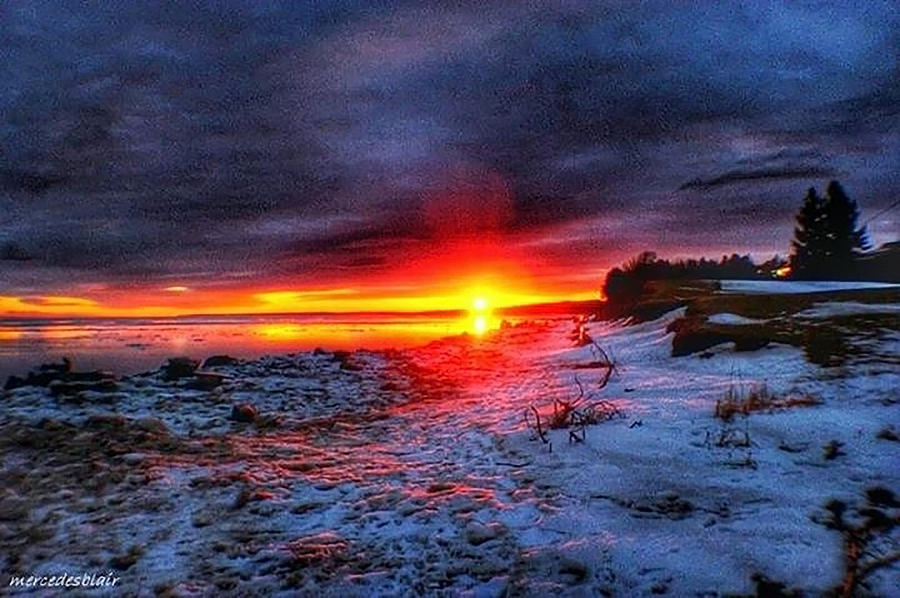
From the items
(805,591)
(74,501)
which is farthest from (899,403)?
(74,501)

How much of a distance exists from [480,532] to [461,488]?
1.09m

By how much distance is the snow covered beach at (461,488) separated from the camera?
366 centimetres

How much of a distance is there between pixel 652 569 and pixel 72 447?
728 cm

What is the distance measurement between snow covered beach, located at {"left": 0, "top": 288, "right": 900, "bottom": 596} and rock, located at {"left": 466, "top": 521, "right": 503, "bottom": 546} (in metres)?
0.02

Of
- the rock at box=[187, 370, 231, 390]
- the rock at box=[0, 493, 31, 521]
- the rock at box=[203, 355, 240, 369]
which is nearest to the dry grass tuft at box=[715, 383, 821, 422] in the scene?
the rock at box=[0, 493, 31, 521]

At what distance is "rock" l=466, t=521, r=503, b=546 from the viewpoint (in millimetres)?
4172

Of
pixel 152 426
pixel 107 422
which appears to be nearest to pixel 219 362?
pixel 107 422

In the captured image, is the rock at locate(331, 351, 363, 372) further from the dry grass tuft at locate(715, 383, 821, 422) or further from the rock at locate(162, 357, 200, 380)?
the dry grass tuft at locate(715, 383, 821, 422)

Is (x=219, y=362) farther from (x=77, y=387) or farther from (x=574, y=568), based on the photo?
(x=574, y=568)

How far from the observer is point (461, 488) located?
5.36 metres

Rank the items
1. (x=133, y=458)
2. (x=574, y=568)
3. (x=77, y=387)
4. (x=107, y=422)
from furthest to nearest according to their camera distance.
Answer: (x=77, y=387)
(x=107, y=422)
(x=133, y=458)
(x=574, y=568)

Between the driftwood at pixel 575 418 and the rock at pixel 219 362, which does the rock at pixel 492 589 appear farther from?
the rock at pixel 219 362

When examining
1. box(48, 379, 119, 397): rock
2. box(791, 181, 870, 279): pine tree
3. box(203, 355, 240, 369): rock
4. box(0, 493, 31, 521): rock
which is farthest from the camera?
box(791, 181, 870, 279): pine tree

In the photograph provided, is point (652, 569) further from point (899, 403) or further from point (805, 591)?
point (899, 403)
